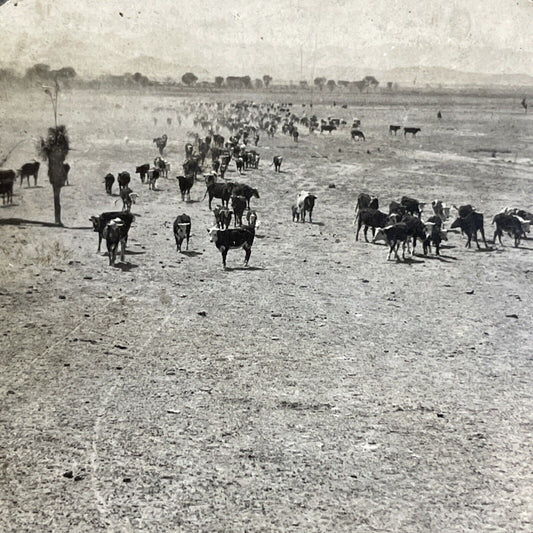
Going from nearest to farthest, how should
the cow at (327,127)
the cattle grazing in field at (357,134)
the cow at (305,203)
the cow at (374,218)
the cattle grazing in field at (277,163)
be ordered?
the cow at (374,218) < the cow at (305,203) < the cattle grazing in field at (277,163) < the cattle grazing in field at (357,134) < the cow at (327,127)

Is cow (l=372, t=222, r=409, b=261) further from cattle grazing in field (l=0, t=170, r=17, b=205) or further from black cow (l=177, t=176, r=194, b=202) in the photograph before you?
cattle grazing in field (l=0, t=170, r=17, b=205)

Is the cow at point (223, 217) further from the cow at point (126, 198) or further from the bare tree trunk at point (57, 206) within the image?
the bare tree trunk at point (57, 206)

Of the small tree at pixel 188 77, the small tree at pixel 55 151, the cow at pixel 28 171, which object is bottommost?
the cow at pixel 28 171

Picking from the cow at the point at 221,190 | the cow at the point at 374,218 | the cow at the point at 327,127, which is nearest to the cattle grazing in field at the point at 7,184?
the cow at the point at 221,190

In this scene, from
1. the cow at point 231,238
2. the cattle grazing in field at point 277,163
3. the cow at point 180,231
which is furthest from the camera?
the cattle grazing in field at point 277,163

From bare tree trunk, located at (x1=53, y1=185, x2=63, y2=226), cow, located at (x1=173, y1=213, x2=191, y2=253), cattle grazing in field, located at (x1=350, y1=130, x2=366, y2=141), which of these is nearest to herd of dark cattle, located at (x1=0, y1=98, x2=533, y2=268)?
cow, located at (x1=173, y1=213, x2=191, y2=253)

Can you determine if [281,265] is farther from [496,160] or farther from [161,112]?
[161,112]
